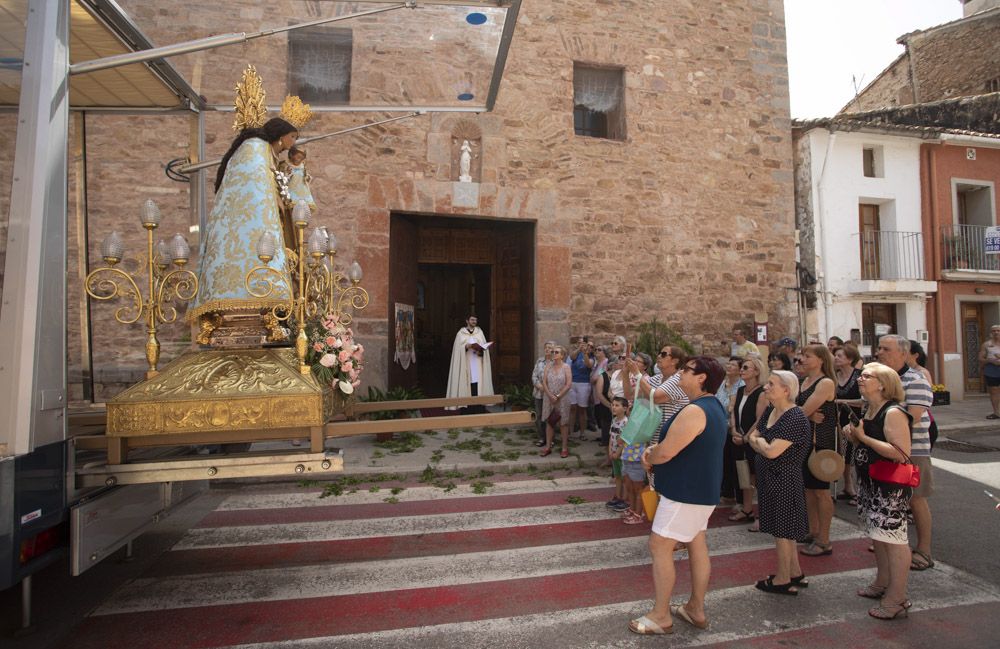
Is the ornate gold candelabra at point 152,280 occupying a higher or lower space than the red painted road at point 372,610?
higher

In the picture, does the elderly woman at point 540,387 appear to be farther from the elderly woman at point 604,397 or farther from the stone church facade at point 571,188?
the stone church facade at point 571,188

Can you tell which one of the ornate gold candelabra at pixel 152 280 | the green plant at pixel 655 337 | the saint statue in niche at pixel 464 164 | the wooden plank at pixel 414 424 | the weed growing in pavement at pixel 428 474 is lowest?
the weed growing in pavement at pixel 428 474

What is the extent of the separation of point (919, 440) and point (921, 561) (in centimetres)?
99

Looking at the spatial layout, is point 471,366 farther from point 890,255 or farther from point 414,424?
point 890,255

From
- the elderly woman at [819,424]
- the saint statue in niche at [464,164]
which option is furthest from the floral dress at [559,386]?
the saint statue in niche at [464,164]

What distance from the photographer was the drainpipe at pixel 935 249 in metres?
14.5

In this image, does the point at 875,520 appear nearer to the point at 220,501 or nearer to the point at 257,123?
the point at 257,123

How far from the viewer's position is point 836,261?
13656 millimetres

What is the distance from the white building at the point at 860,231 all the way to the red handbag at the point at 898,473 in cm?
1099

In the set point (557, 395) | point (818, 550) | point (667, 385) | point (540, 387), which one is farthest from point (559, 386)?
point (818, 550)

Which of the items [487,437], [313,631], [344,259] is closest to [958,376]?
[487,437]

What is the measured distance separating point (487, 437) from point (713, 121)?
8403mm

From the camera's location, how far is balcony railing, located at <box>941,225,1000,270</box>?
14.8 m

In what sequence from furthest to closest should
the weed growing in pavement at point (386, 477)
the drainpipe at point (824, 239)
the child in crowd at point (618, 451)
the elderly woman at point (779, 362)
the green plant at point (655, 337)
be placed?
the drainpipe at point (824, 239) < the green plant at point (655, 337) < the weed growing in pavement at point (386, 477) < the elderly woman at point (779, 362) < the child in crowd at point (618, 451)
